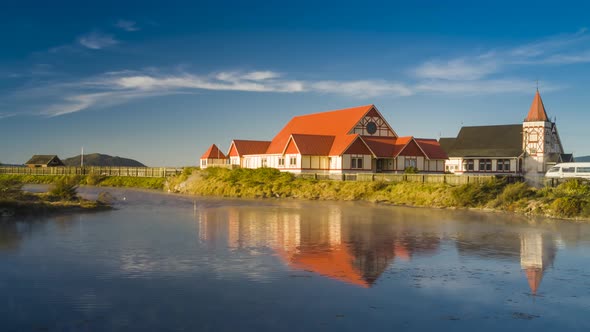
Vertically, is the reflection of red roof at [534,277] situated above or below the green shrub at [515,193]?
below

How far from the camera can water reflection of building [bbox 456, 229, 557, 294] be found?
50.5 ft

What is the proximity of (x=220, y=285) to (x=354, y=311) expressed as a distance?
11.5 ft

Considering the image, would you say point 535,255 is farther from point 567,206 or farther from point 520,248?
point 567,206

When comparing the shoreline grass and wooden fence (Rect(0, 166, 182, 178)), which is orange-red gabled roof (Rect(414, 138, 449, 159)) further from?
wooden fence (Rect(0, 166, 182, 178))

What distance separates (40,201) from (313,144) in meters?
31.6

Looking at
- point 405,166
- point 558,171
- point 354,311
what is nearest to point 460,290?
point 354,311

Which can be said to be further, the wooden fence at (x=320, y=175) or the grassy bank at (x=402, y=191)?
the wooden fence at (x=320, y=175)

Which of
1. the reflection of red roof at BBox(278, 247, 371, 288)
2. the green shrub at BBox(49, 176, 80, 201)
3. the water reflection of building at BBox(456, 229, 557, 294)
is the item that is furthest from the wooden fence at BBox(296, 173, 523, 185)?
the green shrub at BBox(49, 176, 80, 201)

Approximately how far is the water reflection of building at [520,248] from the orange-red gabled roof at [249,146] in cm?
4634

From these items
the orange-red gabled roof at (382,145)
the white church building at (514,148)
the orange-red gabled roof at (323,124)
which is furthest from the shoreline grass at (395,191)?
the white church building at (514,148)

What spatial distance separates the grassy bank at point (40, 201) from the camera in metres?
26.0

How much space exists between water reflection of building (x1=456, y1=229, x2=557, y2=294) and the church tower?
4960 cm

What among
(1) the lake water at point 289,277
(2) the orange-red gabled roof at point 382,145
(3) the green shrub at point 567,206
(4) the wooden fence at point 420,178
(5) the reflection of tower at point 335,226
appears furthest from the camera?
(2) the orange-red gabled roof at point 382,145

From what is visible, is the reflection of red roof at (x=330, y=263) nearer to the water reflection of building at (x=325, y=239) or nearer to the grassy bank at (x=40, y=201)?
the water reflection of building at (x=325, y=239)
